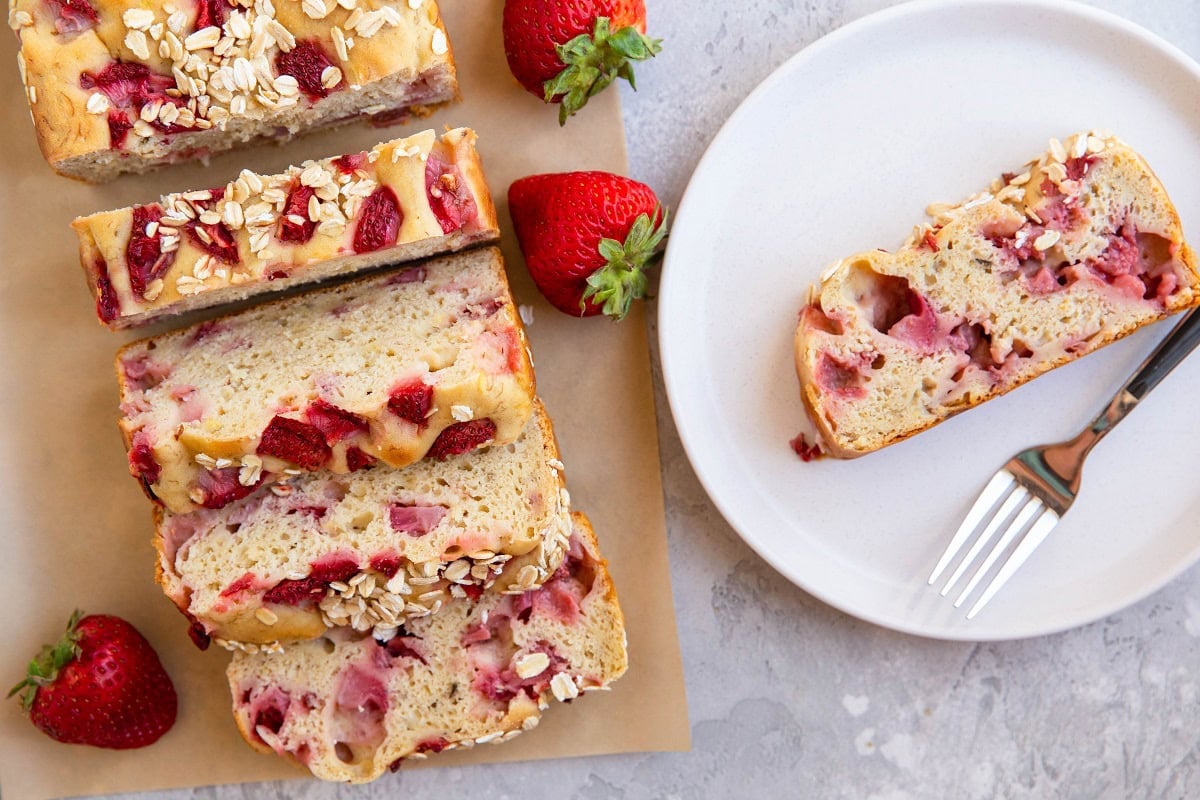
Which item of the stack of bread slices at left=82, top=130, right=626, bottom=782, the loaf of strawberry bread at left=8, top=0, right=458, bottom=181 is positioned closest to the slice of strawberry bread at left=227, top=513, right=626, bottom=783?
the stack of bread slices at left=82, top=130, right=626, bottom=782

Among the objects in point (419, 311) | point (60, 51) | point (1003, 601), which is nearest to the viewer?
point (60, 51)

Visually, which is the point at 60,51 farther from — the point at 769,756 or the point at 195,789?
the point at 769,756

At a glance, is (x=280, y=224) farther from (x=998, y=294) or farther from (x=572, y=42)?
(x=998, y=294)

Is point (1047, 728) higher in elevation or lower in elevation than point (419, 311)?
lower

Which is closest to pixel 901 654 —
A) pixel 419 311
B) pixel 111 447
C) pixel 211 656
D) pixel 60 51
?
pixel 419 311

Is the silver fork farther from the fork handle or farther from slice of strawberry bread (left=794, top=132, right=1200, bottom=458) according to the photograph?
slice of strawberry bread (left=794, top=132, right=1200, bottom=458)

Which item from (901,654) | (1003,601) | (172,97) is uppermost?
(172,97)

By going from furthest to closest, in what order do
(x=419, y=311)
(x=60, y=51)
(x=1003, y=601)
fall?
(x=1003, y=601) < (x=419, y=311) < (x=60, y=51)
